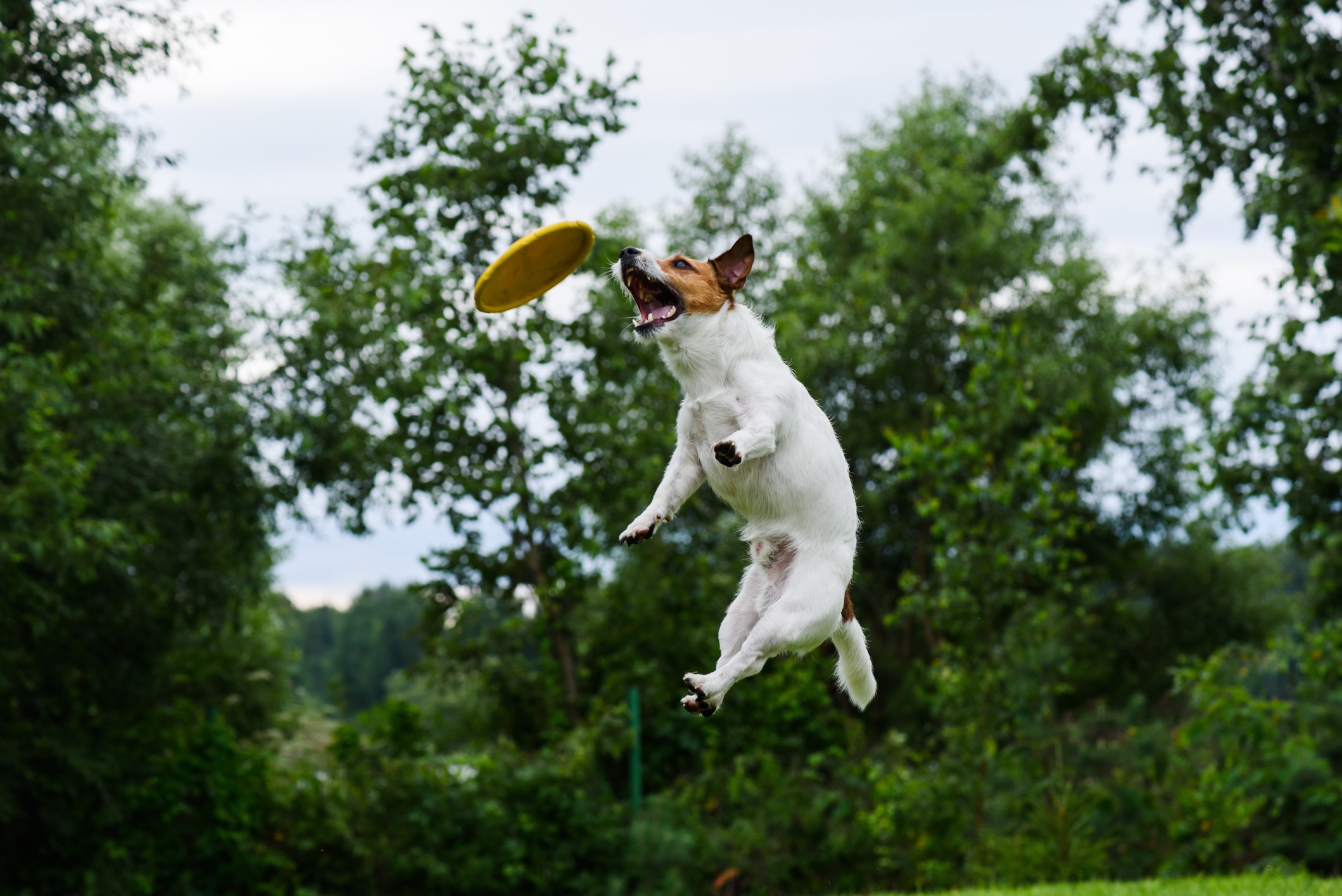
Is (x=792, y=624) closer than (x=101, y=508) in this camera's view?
Yes

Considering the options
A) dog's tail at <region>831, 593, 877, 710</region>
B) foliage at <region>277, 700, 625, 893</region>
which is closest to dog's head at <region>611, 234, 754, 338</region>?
dog's tail at <region>831, 593, 877, 710</region>

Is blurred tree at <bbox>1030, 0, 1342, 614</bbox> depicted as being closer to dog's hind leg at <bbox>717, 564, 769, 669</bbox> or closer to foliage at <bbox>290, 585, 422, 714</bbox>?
dog's hind leg at <bbox>717, 564, 769, 669</bbox>

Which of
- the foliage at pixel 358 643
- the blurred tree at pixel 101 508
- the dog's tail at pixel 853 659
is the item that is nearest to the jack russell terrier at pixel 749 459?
the dog's tail at pixel 853 659

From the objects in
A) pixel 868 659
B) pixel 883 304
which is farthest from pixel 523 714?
pixel 868 659

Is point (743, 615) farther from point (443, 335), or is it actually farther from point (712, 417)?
point (443, 335)

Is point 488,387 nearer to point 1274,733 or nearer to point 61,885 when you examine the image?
point 61,885

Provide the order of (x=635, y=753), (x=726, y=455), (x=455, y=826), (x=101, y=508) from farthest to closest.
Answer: (x=635, y=753)
(x=455, y=826)
(x=101, y=508)
(x=726, y=455)

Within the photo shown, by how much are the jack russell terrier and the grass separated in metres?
5.69

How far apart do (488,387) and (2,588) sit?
4219mm

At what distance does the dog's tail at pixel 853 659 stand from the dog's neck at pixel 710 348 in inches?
24.9

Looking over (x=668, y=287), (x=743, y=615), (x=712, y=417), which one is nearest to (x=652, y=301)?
(x=668, y=287)

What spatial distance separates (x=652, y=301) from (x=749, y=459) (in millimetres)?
473

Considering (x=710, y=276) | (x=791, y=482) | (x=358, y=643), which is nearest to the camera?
(x=791, y=482)

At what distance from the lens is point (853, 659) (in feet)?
10.4
